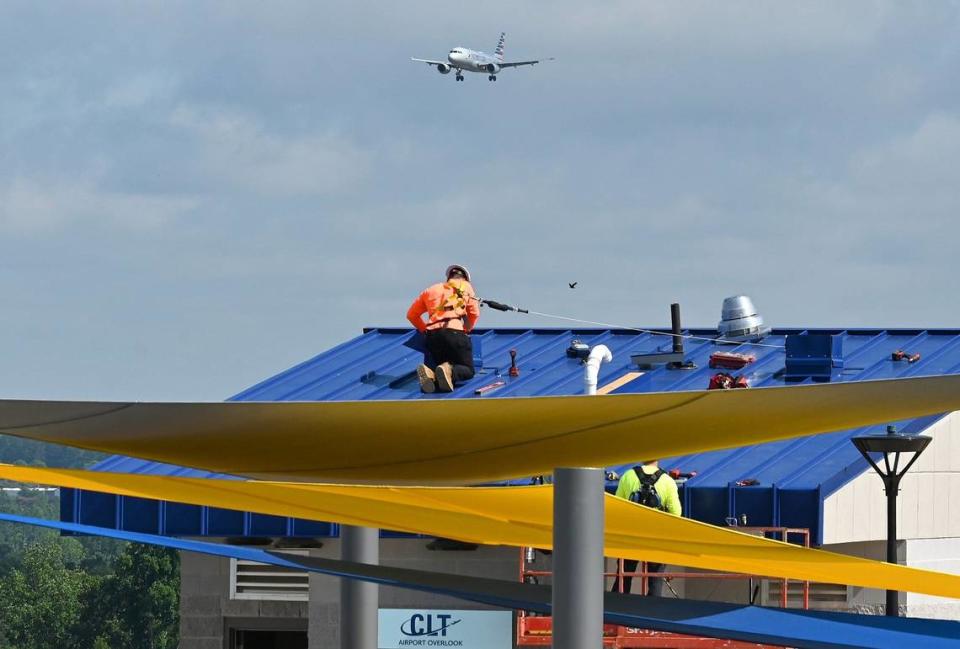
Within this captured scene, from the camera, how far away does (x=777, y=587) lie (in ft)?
71.2

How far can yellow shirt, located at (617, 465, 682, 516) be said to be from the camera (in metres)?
18.1

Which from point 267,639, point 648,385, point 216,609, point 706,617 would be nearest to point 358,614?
point 706,617

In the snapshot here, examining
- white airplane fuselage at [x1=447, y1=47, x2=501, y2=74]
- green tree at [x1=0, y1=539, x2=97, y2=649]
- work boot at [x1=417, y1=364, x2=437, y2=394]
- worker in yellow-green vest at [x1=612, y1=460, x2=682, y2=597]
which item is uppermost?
white airplane fuselage at [x1=447, y1=47, x2=501, y2=74]

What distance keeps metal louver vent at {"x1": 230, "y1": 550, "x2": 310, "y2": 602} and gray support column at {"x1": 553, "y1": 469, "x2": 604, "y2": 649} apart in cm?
1887

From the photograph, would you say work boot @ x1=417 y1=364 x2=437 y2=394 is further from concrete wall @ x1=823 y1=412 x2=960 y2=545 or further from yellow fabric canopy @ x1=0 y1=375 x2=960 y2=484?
yellow fabric canopy @ x1=0 y1=375 x2=960 y2=484

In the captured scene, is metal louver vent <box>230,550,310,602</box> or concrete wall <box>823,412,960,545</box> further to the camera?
metal louver vent <box>230,550,310,602</box>

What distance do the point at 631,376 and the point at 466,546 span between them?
478cm

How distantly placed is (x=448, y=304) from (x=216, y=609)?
5985mm

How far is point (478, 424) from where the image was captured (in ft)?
21.9

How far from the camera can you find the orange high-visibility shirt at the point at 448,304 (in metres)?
23.0

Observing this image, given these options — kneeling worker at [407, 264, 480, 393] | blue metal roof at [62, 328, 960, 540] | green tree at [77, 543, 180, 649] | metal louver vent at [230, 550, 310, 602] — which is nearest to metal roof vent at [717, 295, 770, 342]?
blue metal roof at [62, 328, 960, 540]

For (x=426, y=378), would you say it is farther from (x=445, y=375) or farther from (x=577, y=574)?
(x=577, y=574)

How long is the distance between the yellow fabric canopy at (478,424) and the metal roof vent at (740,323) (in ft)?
69.2

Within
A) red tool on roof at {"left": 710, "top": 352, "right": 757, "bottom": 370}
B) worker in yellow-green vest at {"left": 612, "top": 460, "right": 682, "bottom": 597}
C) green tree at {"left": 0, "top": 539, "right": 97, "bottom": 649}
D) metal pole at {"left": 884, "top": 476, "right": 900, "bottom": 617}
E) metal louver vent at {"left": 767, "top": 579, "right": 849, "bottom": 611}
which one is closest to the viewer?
metal pole at {"left": 884, "top": 476, "right": 900, "bottom": 617}
